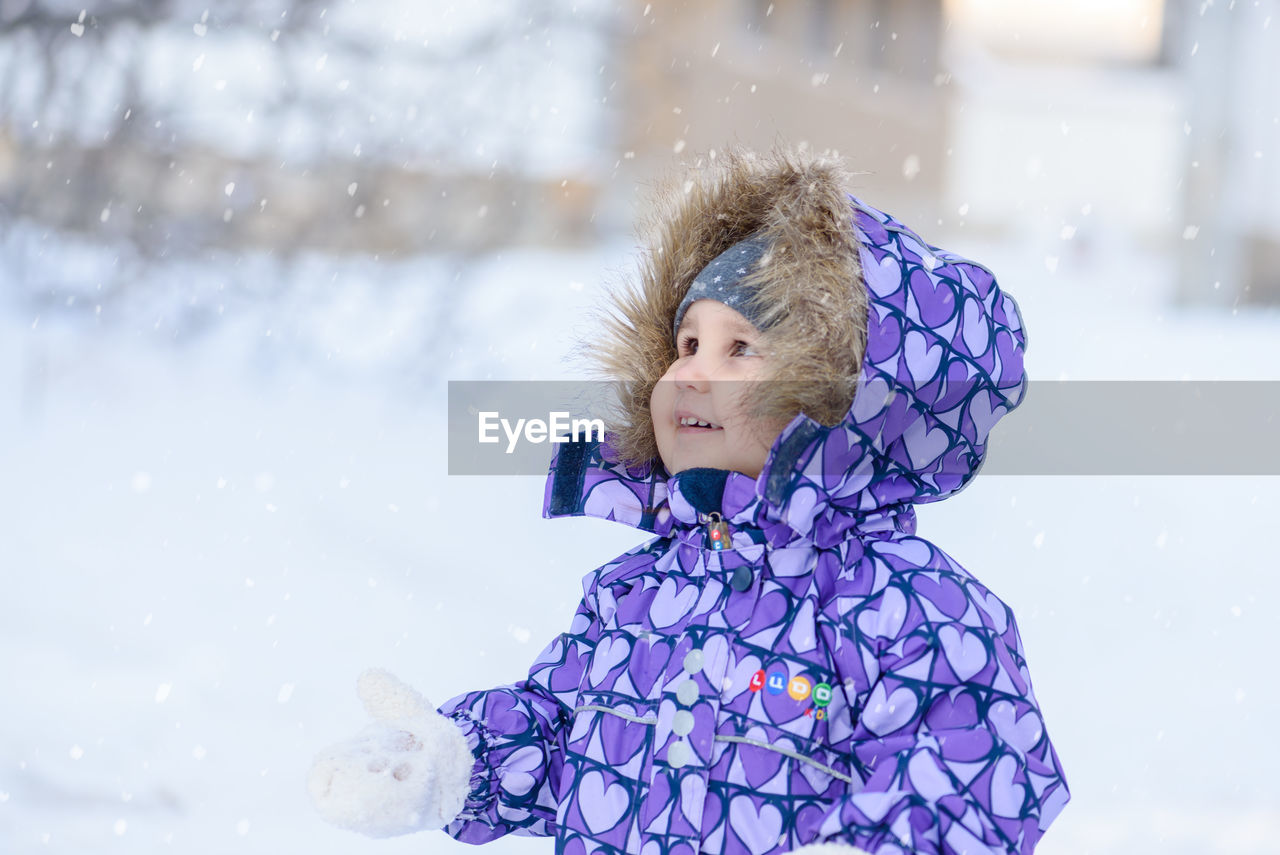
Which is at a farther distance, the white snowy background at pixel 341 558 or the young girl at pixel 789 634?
the white snowy background at pixel 341 558

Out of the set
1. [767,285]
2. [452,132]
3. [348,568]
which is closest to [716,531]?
[767,285]

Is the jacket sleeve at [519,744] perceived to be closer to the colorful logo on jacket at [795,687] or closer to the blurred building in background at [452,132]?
A: the colorful logo on jacket at [795,687]

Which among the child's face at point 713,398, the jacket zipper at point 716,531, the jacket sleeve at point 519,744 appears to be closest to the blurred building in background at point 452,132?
the child's face at point 713,398

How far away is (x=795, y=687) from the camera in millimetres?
1090

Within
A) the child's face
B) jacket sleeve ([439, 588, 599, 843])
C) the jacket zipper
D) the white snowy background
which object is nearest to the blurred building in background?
the white snowy background

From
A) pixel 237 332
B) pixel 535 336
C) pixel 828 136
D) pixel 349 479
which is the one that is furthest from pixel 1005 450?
pixel 828 136

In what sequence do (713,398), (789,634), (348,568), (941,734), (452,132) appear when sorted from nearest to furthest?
(941,734)
(789,634)
(713,398)
(348,568)
(452,132)

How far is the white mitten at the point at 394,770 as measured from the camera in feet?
3.66

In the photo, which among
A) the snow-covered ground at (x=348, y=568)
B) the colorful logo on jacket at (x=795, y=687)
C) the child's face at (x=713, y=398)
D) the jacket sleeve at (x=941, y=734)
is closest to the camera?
the jacket sleeve at (x=941, y=734)

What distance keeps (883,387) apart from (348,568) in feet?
6.91

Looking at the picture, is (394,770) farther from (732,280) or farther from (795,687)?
(732,280)

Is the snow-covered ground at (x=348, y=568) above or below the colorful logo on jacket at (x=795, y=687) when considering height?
above

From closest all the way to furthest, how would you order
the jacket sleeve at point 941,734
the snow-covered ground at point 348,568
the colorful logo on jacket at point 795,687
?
the jacket sleeve at point 941,734 → the colorful logo on jacket at point 795,687 → the snow-covered ground at point 348,568

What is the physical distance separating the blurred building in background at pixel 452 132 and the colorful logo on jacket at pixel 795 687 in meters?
0.77
